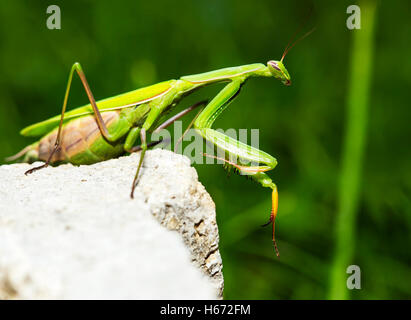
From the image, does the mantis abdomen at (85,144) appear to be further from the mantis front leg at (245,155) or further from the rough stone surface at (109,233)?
the mantis front leg at (245,155)

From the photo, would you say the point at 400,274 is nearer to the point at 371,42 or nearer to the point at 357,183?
the point at 357,183

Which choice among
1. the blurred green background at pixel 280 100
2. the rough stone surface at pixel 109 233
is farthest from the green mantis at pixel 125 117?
the blurred green background at pixel 280 100

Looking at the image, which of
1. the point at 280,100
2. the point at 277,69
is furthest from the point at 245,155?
the point at 280,100

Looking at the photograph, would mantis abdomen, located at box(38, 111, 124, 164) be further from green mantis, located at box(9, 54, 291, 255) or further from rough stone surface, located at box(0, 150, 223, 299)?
rough stone surface, located at box(0, 150, 223, 299)

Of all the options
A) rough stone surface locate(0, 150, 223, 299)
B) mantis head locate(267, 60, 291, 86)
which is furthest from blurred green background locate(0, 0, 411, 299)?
rough stone surface locate(0, 150, 223, 299)

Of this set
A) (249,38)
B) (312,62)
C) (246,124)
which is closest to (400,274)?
(246,124)
